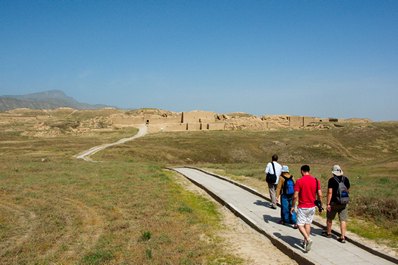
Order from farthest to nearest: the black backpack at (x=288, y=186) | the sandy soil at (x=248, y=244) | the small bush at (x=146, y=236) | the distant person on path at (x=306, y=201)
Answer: the black backpack at (x=288, y=186) → the small bush at (x=146, y=236) → the distant person on path at (x=306, y=201) → the sandy soil at (x=248, y=244)

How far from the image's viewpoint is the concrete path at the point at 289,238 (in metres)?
8.44

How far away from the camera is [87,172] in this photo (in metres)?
25.9

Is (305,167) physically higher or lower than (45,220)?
higher

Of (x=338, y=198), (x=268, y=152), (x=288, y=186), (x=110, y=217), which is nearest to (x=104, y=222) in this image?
(x=110, y=217)

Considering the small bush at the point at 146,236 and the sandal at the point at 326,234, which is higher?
the sandal at the point at 326,234

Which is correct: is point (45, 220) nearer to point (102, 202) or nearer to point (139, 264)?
point (102, 202)

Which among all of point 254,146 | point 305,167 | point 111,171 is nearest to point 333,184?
point 305,167

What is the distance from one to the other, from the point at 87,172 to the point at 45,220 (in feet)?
44.1

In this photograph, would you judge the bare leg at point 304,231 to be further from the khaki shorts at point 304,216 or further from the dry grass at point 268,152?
the dry grass at point 268,152

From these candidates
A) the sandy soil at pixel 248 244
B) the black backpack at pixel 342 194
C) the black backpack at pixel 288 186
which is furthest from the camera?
the black backpack at pixel 288 186

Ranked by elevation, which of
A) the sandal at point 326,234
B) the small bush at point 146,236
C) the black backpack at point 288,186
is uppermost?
the black backpack at point 288,186

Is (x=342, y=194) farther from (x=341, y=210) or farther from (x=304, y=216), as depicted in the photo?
(x=304, y=216)

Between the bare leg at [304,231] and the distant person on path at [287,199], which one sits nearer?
the bare leg at [304,231]

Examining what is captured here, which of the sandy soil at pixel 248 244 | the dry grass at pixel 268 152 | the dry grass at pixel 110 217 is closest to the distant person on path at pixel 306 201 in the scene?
the sandy soil at pixel 248 244
